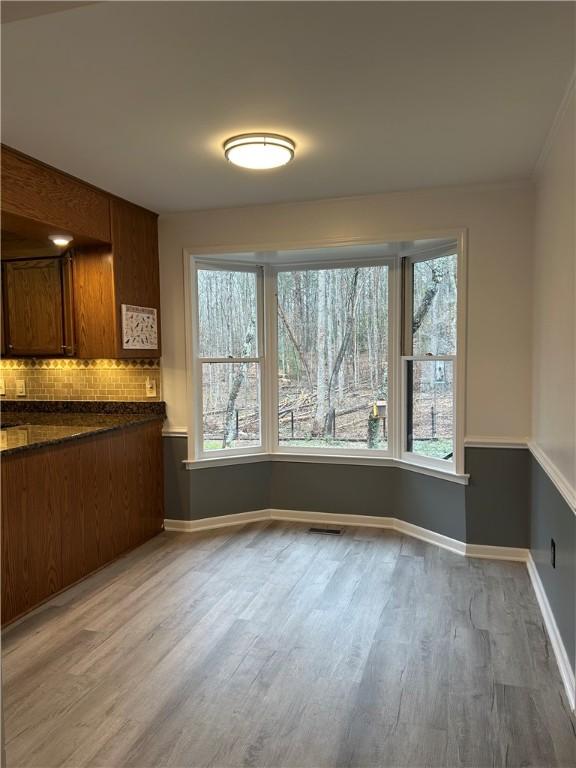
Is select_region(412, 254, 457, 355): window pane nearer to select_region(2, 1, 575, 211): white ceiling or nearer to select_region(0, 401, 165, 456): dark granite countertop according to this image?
select_region(2, 1, 575, 211): white ceiling

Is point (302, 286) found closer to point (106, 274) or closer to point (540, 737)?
point (106, 274)

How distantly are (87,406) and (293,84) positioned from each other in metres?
2.93

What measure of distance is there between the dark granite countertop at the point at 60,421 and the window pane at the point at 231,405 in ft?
1.25

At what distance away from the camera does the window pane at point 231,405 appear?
14.1ft

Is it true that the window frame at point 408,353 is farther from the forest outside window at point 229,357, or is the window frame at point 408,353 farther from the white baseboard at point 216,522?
the white baseboard at point 216,522

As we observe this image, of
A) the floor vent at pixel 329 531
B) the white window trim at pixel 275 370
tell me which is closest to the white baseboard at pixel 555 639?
the white window trim at pixel 275 370

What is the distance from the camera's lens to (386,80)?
211 cm

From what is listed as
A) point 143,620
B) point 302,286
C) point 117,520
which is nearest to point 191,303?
point 302,286

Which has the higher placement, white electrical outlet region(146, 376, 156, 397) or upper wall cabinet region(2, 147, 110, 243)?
upper wall cabinet region(2, 147, 110, 243)

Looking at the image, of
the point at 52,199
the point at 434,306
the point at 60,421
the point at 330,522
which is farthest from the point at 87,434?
the point at 434,306

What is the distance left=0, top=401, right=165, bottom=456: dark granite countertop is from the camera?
9.86 ft

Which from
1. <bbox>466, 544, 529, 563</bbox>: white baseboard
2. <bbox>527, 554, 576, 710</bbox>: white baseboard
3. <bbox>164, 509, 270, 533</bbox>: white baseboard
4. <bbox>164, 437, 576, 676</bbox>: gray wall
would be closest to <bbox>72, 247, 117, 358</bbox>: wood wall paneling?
<bbox>164, 437, 576, 676</bbox>: gray wall

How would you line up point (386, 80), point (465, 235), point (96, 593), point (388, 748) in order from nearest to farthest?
point (388, 748) → point (386, 80) → point (96, 593) → point (465, 235)

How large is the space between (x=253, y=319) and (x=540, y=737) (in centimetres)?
326
